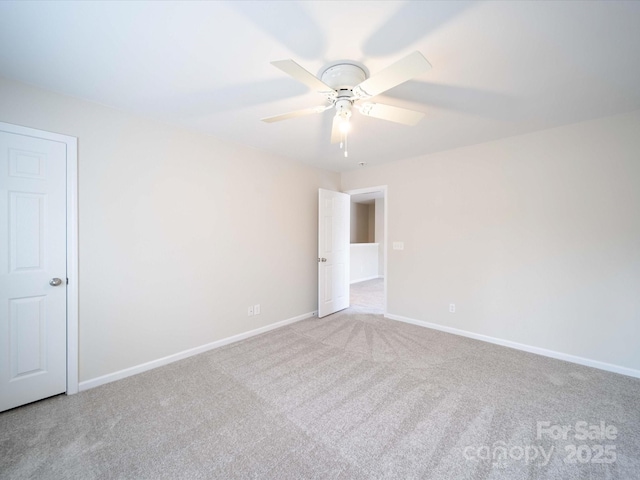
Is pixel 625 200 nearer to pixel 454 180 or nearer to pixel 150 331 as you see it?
pixel 454 180

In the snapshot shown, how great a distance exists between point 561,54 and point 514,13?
60cm

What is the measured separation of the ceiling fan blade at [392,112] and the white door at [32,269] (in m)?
2.52

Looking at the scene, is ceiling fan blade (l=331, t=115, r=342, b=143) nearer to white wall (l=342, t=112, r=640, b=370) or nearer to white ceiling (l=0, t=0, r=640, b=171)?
white ceiling (l=0, t=0, r=640, b=171)

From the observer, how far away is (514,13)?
4.34 ft

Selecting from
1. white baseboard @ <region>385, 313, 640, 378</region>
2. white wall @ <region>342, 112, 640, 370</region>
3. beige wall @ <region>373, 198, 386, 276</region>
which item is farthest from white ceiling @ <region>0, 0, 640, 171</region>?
beige wall @ <region>373, 198, 386, 276</region>

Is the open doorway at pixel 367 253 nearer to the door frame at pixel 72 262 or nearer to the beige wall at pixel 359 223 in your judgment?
the beige wall at pixel 359 223

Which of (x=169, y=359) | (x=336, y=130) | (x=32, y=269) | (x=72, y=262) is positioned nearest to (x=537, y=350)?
(x=336, y=130)

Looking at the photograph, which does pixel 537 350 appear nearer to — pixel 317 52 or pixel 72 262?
pixel 317 52

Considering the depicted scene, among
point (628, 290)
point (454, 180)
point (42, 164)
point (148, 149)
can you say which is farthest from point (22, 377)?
point (628, 290)

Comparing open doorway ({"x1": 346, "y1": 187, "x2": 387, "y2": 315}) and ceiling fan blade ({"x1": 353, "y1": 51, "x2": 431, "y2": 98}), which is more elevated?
ceiling fan blade ({"x1": 353, "y1": 51, "x2": 431, "y2": 98})

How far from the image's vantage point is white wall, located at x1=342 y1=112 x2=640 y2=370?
97.1 inches

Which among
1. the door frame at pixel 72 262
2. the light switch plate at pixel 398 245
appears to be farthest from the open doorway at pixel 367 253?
the door frame at pixel 72 262

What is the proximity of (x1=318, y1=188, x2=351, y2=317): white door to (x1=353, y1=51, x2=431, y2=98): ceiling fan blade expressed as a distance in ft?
8.38

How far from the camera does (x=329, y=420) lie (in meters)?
1.83
